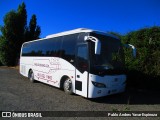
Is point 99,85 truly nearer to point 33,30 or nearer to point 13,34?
point 13,34

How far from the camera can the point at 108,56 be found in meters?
7.73

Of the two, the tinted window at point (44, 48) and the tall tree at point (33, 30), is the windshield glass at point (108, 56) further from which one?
the tall tree at point (33, 30)

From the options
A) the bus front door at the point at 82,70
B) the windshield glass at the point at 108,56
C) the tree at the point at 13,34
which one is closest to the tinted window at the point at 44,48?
the bus front door at the point at 82,70

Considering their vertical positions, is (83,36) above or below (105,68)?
above

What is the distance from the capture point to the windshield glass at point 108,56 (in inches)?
285

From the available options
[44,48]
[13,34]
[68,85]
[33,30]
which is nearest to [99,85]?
[68,85]

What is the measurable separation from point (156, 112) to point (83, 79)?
3.02 meters

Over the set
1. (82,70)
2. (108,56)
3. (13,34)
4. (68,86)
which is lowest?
(68,86)

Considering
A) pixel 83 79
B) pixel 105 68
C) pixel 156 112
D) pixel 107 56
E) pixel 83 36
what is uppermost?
pixel 83 36

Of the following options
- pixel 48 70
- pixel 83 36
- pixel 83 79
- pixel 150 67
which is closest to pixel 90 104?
pixel 83 79

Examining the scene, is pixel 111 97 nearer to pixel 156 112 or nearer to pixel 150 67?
pixel 156 112

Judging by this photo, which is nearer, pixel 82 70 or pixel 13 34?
pixel 82 70

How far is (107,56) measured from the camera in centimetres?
770

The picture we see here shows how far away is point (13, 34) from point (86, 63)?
2485 centimetres
